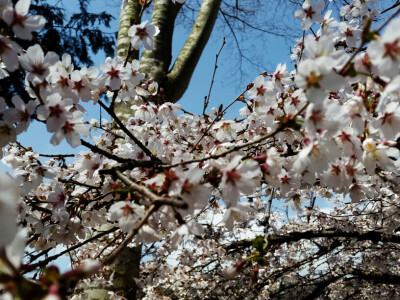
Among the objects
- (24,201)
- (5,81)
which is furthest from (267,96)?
(5,81)

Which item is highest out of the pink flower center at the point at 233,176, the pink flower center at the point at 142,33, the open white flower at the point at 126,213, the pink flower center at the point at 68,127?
the pink flower center at the point at 142,33

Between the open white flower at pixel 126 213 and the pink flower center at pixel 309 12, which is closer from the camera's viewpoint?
the open white flower at pixel 126 213

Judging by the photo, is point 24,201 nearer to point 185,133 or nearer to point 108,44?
point 185,133

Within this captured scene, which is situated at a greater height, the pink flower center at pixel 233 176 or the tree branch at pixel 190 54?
the tree branch at pixel 190 54

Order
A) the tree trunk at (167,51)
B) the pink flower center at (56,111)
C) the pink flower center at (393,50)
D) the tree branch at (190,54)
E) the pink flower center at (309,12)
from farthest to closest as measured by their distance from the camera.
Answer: the tree branch at (190,54) → the tree trunk at (167,51) → the pink flower center at (309,12) → the pink flower center at (56,111) → the pink flower center at (393,50)

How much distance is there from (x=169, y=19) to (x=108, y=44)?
10.6 ft

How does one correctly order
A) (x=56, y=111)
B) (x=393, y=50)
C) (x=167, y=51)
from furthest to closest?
(x=167, y=51) < (x=56, y=111) < (x=393, y=50)

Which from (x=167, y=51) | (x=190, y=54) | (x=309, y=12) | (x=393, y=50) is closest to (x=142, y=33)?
(x=309, y=12)

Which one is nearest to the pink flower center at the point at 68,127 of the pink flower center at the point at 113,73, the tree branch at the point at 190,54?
the pink flower center at the point at 113,73

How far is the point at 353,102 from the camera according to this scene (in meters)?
1.05

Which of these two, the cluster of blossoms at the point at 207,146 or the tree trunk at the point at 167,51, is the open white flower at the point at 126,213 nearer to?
the cluster of blossoms at the point at 207,146

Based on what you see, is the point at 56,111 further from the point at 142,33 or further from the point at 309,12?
the point at 309,12

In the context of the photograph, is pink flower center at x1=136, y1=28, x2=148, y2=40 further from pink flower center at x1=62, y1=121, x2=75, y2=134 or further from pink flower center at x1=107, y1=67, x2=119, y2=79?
pink flower center at x1=62, y1=121, x2=75, y2=134

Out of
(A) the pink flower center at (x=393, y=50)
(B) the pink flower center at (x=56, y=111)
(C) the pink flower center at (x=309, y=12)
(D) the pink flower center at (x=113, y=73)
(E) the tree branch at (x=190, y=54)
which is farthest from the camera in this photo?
(E) the tree branch at (x=190, y=54)
